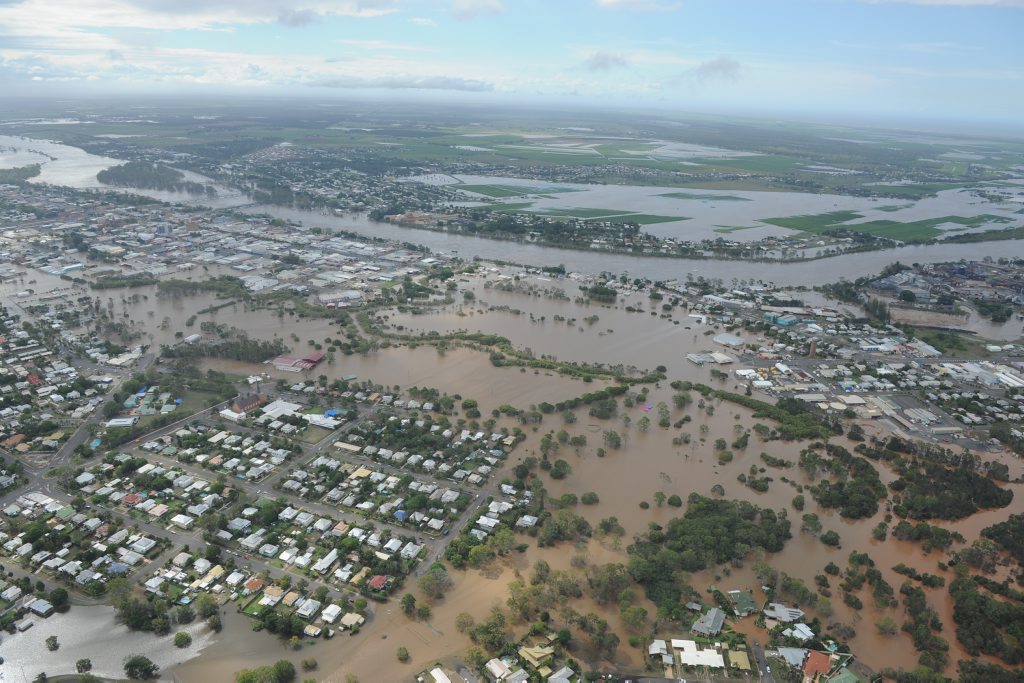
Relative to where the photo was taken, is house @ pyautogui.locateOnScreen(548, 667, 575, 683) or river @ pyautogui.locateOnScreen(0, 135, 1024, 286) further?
river @ pyautogui.locateOnScreen(0, 135, 1024, 286)

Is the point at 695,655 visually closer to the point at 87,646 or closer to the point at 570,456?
the point at 570,456

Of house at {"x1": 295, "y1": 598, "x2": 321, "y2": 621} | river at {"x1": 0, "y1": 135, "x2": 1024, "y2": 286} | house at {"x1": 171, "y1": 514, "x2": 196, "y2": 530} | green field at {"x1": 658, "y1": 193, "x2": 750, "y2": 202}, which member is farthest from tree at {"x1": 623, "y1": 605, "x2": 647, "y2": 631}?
green field at {"x1": 658, "y1": 193, "x2": 750, "y2": 202}

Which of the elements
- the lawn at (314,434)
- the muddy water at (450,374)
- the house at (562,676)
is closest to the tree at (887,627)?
the house at (562,676)

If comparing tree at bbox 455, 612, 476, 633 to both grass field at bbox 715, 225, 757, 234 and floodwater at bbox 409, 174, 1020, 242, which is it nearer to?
floodwater at bbox 409, 174, 1020, 242

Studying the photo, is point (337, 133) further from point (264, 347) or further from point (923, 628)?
point (923, 628)

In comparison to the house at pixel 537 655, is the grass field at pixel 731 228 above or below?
above

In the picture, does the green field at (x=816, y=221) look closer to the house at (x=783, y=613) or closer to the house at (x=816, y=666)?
the house at (x=783, y=613)
